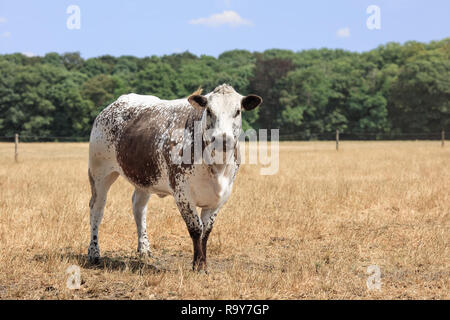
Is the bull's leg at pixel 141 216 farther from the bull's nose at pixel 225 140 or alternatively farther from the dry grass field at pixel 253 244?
the bull's nose at pixel 225 140

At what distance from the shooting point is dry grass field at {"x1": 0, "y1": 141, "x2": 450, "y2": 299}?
5051 millimetres

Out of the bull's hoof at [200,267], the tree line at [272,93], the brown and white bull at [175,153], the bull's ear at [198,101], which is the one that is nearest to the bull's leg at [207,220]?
the brown and white bull at [175,153]

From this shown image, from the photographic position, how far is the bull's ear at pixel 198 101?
5078 millimetres

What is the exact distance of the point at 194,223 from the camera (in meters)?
5.46

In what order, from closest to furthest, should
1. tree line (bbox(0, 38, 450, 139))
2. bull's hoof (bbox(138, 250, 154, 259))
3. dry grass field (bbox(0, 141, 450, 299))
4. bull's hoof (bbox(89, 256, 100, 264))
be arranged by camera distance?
dry grass field (bbox(0, 141, 450, 299))
bull's hoof (bbox(89, 256, 100, 264))
bull's hoof (bbox(138, 250, 154, 259))
tree line (bbox(0, 38, 450, 139))

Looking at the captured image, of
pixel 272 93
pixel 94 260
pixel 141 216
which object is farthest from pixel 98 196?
pixel 272 93

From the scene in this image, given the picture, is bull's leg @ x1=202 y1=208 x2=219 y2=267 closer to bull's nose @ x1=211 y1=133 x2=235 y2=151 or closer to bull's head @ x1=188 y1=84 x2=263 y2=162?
bull's head @ x1=188 y1=84 x2=263 y2=162

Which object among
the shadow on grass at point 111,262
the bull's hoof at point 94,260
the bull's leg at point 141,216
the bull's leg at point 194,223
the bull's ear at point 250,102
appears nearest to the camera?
the bull's ear at point 250,102

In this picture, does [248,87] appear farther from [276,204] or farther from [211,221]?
[211,221]

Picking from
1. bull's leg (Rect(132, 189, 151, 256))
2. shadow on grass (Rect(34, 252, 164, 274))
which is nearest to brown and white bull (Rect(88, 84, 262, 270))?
bull's leg (Rect(132, 189, 151, 256))

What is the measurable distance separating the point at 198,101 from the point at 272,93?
60.8 m

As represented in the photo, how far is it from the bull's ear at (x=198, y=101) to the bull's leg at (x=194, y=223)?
1.04m

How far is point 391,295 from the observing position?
16.1ft

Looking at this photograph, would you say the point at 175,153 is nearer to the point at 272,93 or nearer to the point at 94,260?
the point at 94,260
